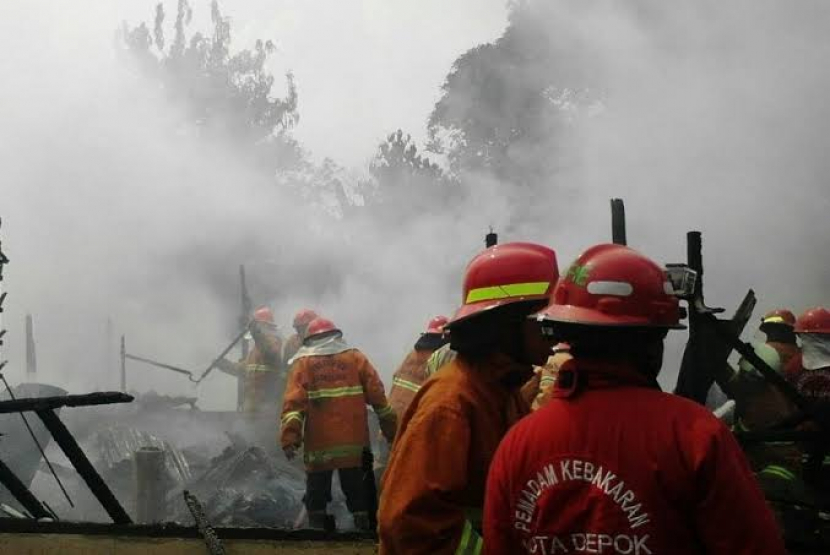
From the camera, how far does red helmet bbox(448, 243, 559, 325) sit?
8.21ft

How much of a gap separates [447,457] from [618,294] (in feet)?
2.17

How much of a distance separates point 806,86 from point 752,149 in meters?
1.50

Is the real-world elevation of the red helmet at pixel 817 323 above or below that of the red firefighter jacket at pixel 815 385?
above

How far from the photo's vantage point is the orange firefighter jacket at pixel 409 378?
7703mm

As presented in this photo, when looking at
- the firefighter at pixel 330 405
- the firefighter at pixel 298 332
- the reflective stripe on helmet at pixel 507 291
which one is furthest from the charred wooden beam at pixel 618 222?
the firefighter at pixel 298 332

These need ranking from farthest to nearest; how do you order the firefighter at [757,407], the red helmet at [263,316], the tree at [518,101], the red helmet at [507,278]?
the tree at [518,101]
the red helmet at [263,316]
the firefighter at [757,407]
the red helmet at [507,278]

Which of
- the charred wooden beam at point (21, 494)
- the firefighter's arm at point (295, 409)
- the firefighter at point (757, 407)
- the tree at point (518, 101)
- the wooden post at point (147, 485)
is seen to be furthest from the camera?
the tree at point (518, 101)

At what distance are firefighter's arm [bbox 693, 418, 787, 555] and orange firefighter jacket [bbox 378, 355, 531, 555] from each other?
742 millimetres

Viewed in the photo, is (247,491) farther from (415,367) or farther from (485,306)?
(485,306)

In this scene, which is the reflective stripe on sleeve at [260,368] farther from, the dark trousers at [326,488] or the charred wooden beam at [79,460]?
the charred wooden beam at [79,460]

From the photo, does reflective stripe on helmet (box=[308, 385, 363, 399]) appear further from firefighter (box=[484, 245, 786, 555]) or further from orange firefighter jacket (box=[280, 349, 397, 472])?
firefighter (box=[484, 245, 786, 555])

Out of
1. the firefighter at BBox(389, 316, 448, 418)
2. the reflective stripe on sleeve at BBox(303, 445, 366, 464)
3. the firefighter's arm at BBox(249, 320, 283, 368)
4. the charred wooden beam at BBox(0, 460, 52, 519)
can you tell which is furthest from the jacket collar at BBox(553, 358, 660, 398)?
the firefighter's arm at BBox(249, 320, 283, 368)

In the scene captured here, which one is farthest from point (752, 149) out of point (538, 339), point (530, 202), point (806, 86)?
point (538, 339)

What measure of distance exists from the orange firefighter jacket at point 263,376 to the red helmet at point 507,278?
8.27m
